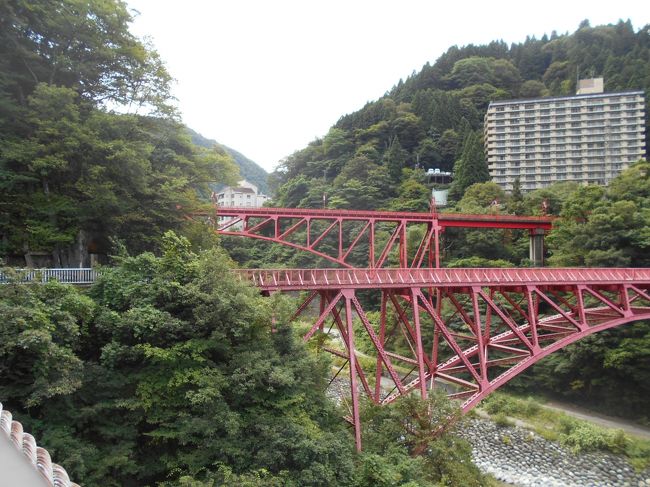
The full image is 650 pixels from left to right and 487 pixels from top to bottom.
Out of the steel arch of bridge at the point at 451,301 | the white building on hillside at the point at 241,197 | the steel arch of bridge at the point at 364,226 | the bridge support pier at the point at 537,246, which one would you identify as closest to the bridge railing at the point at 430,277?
the steel arch of bridge at the point at 451,301

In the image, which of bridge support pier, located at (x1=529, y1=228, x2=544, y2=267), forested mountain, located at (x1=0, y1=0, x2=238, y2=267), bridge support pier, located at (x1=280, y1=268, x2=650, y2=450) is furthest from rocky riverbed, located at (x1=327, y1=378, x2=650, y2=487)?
bridge support pier, located at (x1=529, y1=228, x2=544, y2=267)

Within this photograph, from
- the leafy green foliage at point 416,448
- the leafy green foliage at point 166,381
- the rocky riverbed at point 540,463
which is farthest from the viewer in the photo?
the rocky riverbed at point 540,463

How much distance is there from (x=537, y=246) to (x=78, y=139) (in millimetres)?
28064

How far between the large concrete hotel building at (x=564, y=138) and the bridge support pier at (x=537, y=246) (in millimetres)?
26625

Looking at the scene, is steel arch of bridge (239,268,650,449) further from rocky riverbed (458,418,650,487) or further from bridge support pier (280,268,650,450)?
rocky riverbed (458,418,650,487)

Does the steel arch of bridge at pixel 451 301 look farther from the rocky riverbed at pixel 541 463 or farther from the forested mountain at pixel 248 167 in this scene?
the forested mountain at pixel 248 167

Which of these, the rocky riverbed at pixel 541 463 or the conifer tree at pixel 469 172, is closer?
the rocky riverbed at pixel 541 463

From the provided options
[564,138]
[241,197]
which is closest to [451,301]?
[564,138]

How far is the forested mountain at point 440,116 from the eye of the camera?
44031 mm

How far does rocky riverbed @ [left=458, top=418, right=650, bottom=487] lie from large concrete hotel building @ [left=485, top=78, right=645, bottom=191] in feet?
132

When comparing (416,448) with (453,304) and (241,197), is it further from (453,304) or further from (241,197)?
(241,197)

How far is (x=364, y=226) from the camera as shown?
74.6 feet

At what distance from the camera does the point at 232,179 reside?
1880 centimetres

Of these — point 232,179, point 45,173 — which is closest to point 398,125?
point 232,179
